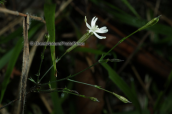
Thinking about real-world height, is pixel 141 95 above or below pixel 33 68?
below

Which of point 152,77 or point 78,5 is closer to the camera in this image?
point 78,5

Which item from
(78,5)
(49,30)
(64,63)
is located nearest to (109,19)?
(78,5)

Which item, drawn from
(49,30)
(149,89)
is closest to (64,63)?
(49,30)

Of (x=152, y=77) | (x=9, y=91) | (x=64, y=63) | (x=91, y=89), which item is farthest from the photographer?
(x=152, y=77)

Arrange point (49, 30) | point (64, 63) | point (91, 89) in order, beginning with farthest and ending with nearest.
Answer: point (64, 63), point (91, 89), point (49, 30)

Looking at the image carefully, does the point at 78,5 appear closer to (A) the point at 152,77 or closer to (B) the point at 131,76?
(B) the point at 131,76

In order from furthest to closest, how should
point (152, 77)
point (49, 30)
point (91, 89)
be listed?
point (152, 77), point (91, 89), point (49, 30)

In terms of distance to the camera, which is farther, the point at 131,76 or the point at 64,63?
the point at 131,76

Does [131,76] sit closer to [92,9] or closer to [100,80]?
[100,80]

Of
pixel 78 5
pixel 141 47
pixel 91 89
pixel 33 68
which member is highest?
pixel 78 5
